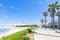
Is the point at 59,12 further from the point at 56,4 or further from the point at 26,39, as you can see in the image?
the point at 26,39

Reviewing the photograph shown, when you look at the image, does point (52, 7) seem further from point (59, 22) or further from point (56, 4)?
point (59, 22)

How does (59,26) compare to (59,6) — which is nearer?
(59,6)

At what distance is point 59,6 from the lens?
6241 cm

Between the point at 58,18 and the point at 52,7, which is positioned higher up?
the point at 52,7

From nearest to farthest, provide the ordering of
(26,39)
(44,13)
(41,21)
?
1. (26,39)
2. (44,13)
3. (41,21)

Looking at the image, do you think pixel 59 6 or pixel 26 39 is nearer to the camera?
pixel 26 39

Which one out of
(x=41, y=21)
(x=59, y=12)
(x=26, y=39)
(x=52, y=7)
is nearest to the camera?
(x=26, y=39)

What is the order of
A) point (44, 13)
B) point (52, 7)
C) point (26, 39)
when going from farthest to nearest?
point (44, 13) < point (52, 7) < point (26, 39)

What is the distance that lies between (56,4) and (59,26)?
12.8m

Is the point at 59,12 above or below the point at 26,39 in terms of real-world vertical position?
above

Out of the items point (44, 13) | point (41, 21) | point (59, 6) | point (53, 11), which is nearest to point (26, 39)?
point (53, 11)

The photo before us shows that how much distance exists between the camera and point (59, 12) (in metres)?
65.1

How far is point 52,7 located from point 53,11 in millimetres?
1752

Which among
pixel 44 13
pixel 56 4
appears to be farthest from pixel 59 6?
pixel 44 13
